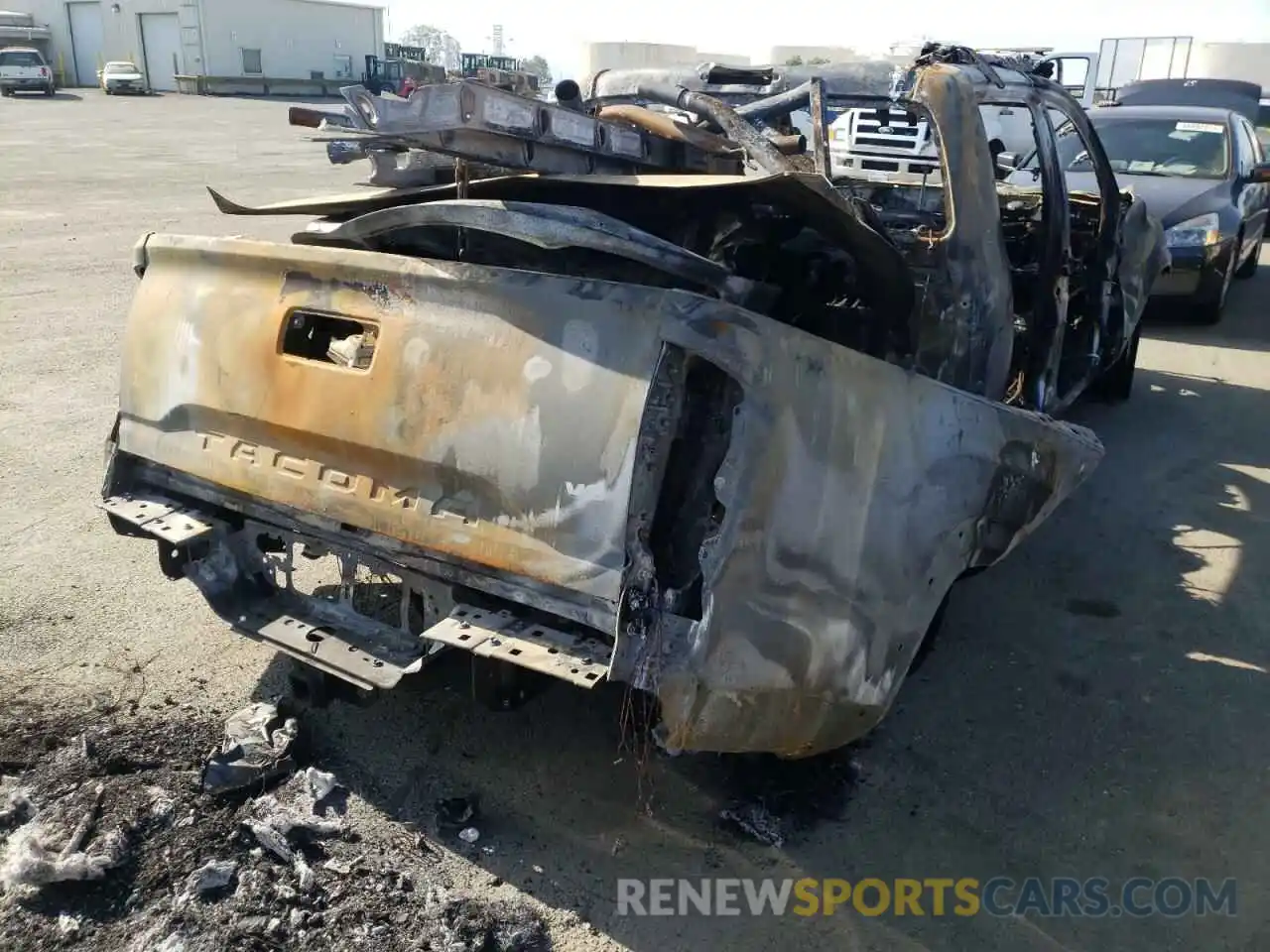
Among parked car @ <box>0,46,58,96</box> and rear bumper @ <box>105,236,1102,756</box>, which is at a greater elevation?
parked car @ <box>0,46,58,96</box>

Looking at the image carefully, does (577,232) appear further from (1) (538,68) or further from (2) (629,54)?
(1) (538,68)

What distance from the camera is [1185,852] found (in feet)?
8.74

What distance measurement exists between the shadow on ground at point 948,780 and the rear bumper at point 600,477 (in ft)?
1.10

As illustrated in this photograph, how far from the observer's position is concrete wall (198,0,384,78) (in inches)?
1766

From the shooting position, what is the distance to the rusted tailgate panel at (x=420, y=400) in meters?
2.29

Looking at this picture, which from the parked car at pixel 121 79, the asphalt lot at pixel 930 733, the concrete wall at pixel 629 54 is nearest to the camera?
the asphalt lot at pixel 930 733

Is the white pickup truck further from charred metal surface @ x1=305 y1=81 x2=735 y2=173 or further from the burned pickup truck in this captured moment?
charred metal surface @ x1=305 y1=81 x2=735 y2=173

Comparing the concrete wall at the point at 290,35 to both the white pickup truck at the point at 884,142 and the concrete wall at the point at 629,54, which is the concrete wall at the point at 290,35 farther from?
the white pickup truck at the point at 884,142

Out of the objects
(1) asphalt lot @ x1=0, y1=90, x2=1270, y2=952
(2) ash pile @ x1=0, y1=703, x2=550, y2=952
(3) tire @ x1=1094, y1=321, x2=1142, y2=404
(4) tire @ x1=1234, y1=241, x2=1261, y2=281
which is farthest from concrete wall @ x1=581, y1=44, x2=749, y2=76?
(2) ash pile @ x1=0, y1=703, x2=550, y2=952

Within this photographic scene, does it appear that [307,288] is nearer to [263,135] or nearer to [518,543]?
[518,543]

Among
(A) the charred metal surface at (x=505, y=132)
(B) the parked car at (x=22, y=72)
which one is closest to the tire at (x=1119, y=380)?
(A) the charred metal surface at (x=505, y=132)

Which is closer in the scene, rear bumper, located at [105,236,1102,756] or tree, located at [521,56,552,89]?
Answer: rear bumper, located at [105,236,1102,756]

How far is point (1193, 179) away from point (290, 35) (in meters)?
48.4

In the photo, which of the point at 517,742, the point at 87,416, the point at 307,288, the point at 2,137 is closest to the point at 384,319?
the point at 307,288
